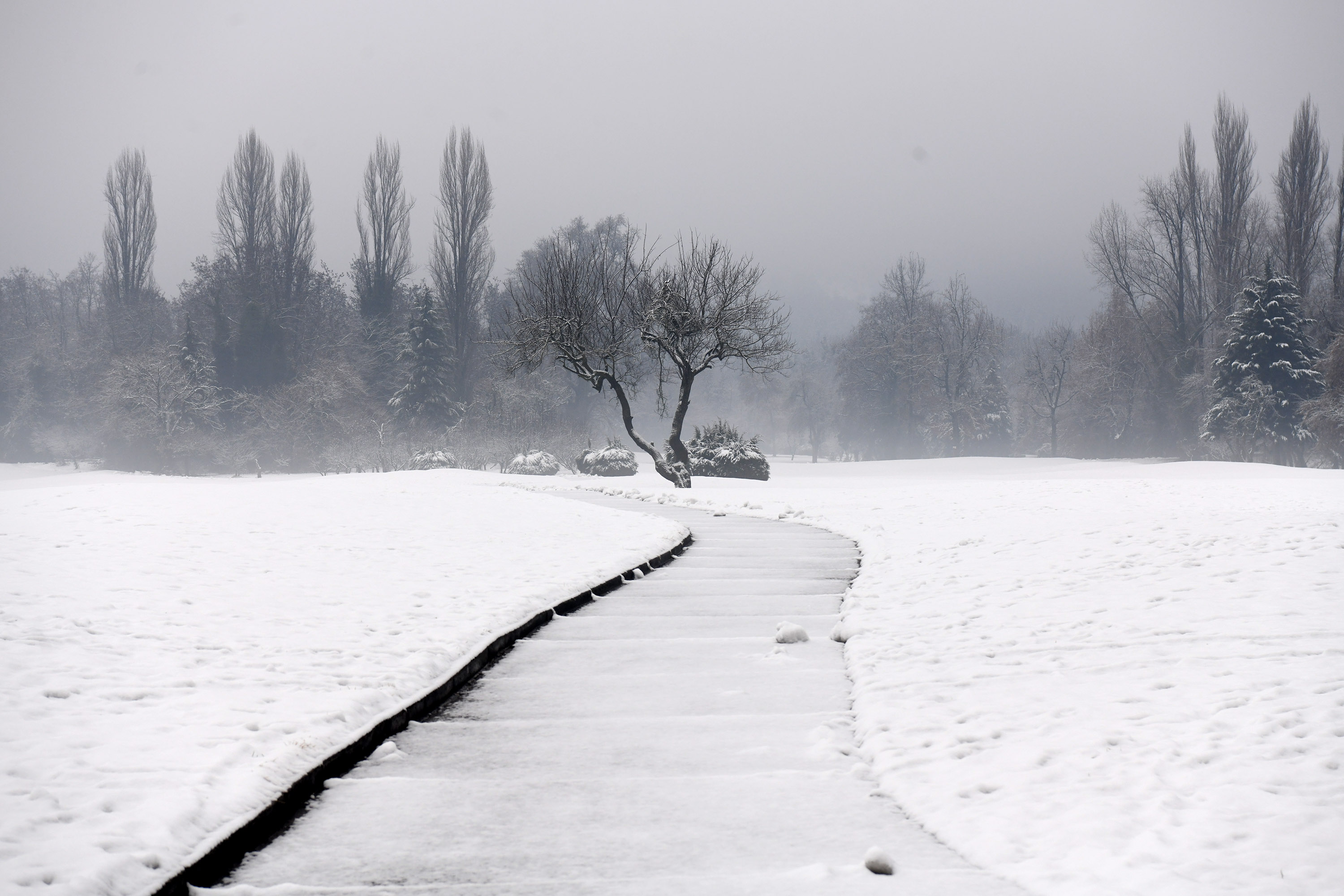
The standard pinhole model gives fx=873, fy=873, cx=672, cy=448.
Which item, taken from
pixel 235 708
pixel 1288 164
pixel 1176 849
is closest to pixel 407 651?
pixel 235 708

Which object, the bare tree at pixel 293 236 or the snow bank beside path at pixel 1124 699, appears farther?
the bare tree at pixel 293 236

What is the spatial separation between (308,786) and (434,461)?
33082 millimetres

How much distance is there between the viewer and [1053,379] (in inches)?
2194

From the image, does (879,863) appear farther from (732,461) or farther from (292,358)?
(292,358)

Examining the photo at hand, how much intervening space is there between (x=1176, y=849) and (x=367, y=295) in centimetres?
5339

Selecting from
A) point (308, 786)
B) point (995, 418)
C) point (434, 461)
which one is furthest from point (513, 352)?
point (995, 418)

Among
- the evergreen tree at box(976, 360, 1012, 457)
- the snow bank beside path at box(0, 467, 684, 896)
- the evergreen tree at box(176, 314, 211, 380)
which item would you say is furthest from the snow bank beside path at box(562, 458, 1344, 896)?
the evergreen tree at box(976, 360, 1012, 457)

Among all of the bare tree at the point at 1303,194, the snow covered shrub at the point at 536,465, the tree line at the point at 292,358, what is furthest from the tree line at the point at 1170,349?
the snow covered shrub at the point at 536,465

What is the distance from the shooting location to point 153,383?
130 ft

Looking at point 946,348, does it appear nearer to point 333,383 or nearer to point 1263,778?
point 333,383

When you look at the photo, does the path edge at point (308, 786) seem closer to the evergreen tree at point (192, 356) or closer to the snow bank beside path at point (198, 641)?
the snow bank beside path at point (198, 641)

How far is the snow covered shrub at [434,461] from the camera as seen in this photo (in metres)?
34.9

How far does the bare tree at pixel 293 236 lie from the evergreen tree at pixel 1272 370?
45784 mm

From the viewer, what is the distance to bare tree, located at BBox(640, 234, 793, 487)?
68.1 ft
